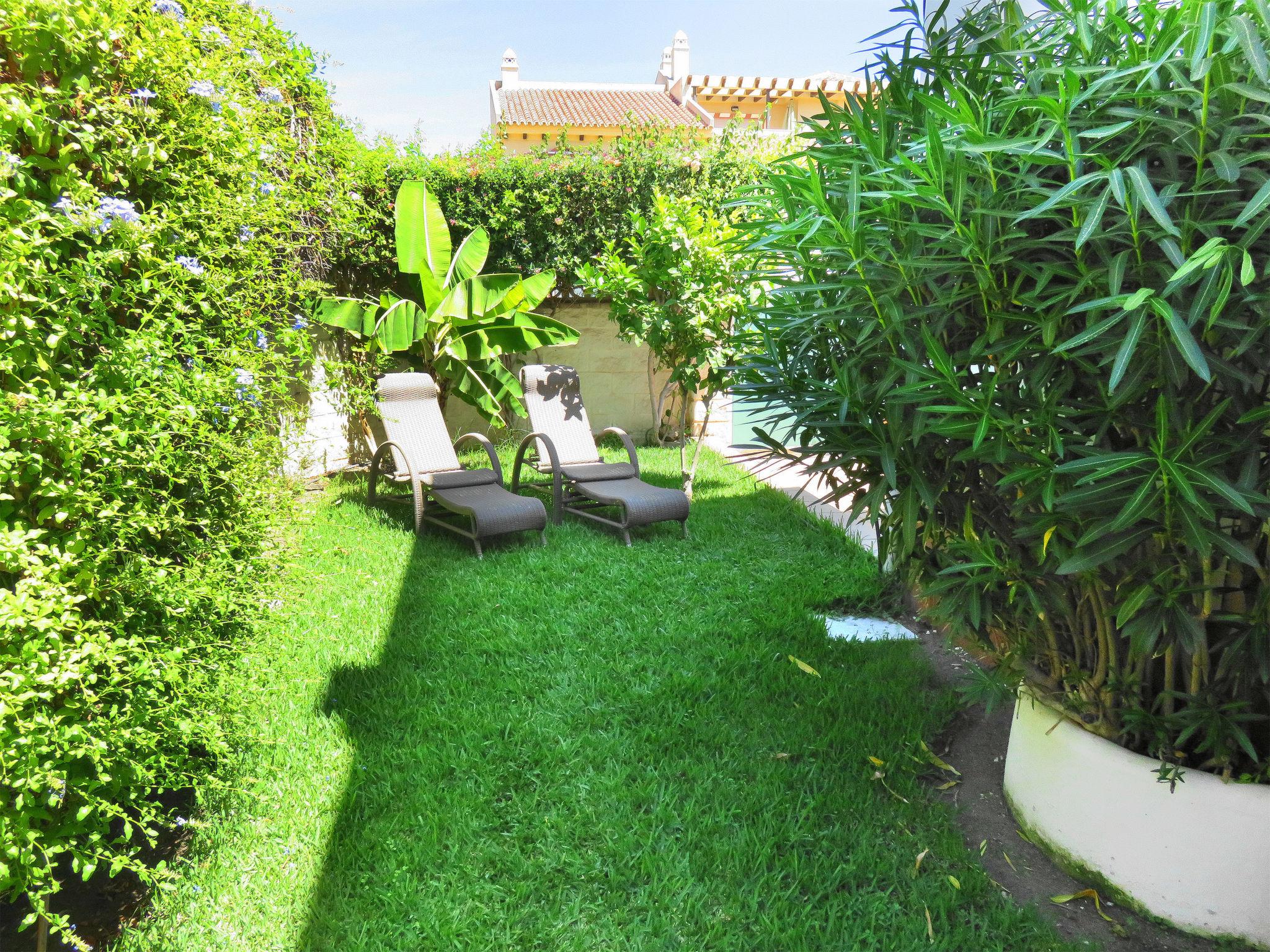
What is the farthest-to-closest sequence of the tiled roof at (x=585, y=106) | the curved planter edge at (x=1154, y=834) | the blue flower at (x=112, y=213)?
the tiled roof at (x=585, y=106)
the curved planter edge at (x=1154, y=834)
the blue flower at (x=112, y=213)

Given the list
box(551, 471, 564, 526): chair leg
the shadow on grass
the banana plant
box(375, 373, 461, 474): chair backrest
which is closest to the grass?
the shadow on grass

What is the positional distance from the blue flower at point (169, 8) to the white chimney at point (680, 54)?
25157mm

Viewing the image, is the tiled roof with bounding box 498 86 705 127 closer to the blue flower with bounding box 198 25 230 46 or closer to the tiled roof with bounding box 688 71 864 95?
the tiled roof with bounding box 688 71 864 95

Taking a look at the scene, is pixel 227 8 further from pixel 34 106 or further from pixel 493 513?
pixel 493 513

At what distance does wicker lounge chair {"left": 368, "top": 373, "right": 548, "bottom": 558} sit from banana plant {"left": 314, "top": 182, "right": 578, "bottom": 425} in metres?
0.72

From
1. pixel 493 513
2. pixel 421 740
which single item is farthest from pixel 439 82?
pixel 421 740

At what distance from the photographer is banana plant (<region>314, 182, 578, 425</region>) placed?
8.21m

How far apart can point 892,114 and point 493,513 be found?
14.1 feet

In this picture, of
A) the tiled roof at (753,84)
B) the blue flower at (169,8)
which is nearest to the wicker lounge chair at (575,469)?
the blue flower at (169,8)

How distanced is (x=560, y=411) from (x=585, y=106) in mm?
18523

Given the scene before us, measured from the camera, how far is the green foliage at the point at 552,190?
9.38 meters

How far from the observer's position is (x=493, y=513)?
Result: 6.13 m

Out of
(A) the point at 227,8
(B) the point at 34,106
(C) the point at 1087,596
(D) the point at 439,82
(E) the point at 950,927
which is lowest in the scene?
(E) the point at 950,927

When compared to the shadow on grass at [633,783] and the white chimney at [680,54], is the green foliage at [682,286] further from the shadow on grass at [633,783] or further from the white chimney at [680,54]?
the white chimney at [680,54]
